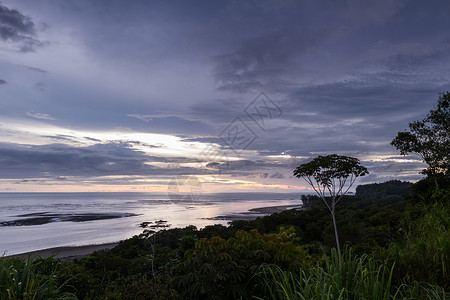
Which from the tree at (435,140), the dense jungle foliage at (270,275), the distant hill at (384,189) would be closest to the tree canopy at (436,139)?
the tree at (435,140)

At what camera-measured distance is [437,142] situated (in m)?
13.8

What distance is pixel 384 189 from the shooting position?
311 feet

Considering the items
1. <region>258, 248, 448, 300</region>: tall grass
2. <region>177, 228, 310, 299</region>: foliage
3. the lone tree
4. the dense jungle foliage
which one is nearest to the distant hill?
the lone tree

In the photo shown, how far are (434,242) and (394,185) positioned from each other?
109224 mm

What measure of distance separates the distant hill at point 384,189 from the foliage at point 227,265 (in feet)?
311

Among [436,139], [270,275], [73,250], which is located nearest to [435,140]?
[436,139]

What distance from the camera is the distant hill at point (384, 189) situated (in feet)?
295

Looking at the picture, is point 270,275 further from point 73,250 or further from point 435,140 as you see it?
point 73,250

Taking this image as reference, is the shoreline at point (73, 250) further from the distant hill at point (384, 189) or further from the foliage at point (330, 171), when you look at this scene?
the distant hill at point (384, 189)

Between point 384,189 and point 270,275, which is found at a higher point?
point 270,275

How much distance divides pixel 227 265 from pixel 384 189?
10697cm

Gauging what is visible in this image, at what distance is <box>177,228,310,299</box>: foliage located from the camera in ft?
10.8

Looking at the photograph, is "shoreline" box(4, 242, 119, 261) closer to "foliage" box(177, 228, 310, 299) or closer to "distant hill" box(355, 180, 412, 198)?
"foliage" box(177, 228, 310, 299)

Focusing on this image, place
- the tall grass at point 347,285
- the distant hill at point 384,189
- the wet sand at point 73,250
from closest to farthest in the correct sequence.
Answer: the tall grass at point 347,285 < the wet sand at point 73,250 < the distant hill at point 384,189
